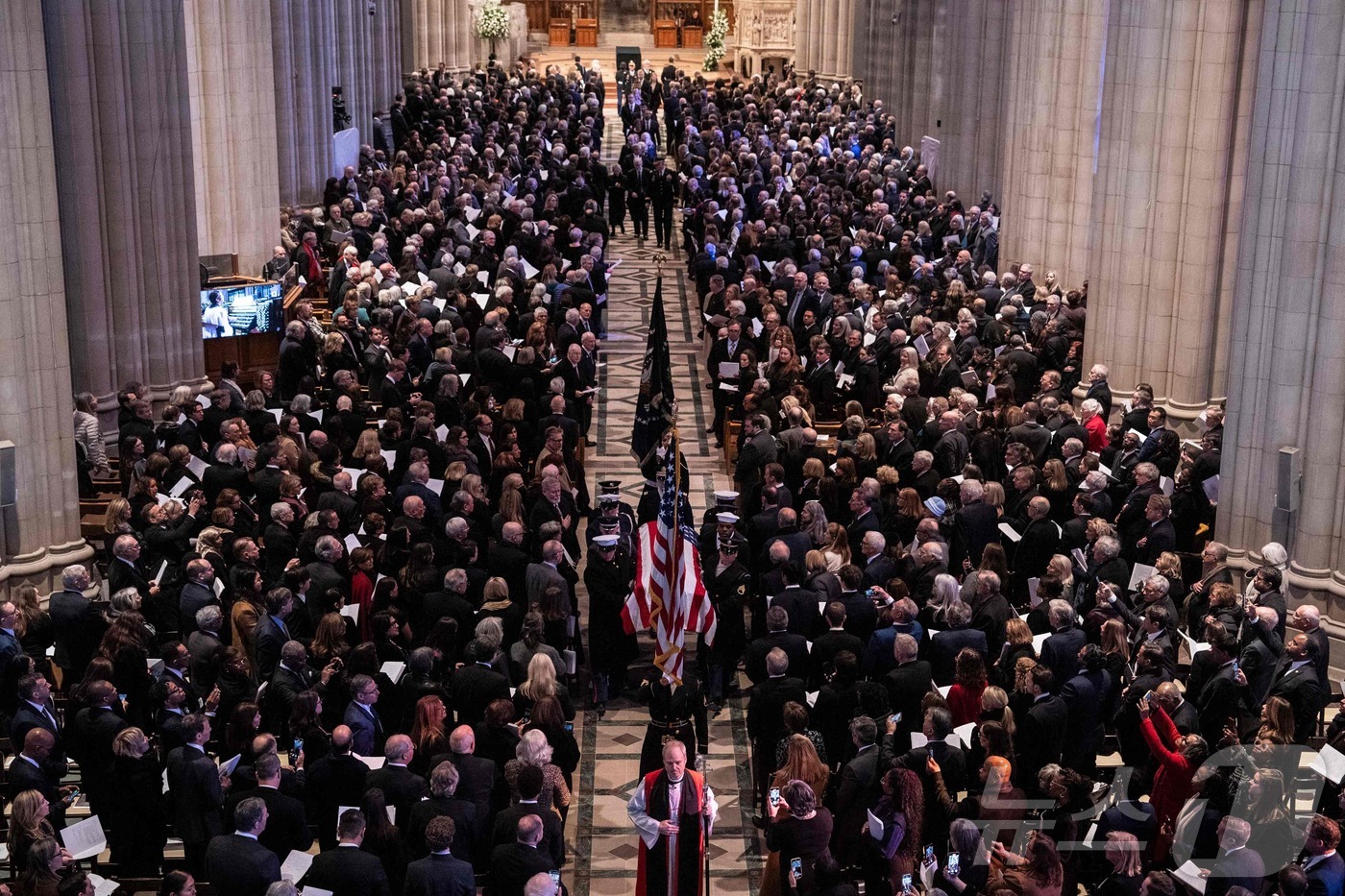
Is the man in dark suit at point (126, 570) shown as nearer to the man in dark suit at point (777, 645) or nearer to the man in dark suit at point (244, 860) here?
the man in dark suit at point (244, 860)

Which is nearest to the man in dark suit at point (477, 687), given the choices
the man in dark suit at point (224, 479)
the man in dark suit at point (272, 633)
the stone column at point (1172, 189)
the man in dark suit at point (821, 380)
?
the man in dark suit at point (272, 633)

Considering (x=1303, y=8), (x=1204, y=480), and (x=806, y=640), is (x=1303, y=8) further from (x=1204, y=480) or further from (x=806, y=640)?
(x=806, y=640)

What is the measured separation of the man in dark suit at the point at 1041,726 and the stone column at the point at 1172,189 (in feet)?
30.0

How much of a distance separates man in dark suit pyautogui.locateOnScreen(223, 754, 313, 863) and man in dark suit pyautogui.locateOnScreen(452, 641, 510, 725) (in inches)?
73.3

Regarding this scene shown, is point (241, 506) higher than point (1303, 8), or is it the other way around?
point (1303, 8)

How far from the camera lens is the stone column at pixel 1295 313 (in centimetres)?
1520

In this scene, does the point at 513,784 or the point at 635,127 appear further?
the point at 635,127

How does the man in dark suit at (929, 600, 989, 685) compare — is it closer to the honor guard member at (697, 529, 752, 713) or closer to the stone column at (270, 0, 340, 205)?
the honor guard member at (697, 529, 752, 713)

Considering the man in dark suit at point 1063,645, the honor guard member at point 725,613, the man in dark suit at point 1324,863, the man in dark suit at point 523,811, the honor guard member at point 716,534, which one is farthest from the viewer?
the honor guard member at point 716,534

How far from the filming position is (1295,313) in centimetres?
1559

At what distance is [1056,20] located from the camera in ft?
85.5

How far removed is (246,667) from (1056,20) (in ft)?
57.1

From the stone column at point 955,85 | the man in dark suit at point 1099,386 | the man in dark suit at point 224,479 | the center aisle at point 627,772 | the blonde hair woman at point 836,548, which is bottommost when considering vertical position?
the center aisle at point 627,772

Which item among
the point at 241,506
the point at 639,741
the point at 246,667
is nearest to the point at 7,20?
the point at 241,506
